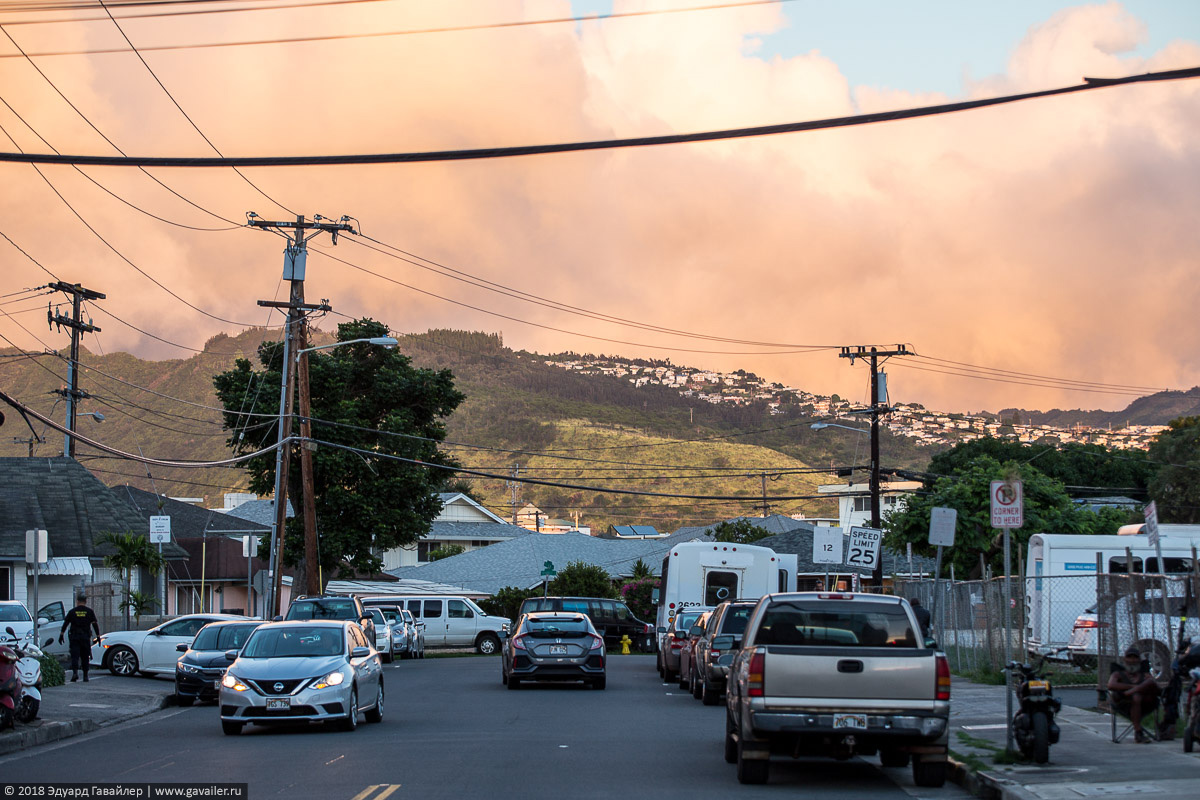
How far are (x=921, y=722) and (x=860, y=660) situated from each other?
0.76 meters

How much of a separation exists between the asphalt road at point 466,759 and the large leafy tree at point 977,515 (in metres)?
26.7

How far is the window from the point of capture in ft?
109

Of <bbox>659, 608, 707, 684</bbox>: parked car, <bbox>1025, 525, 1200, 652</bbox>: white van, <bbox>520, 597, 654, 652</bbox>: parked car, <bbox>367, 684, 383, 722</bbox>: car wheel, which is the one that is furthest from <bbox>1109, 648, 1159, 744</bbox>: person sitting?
<bbox>520, 597, 654, 652</bbox>: parked car

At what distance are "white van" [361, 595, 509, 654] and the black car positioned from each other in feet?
69.1

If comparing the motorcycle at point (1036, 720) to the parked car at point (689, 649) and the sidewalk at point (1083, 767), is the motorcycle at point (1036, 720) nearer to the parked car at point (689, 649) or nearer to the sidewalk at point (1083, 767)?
the sidewalk at point (1083, 767)

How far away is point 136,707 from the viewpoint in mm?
22375

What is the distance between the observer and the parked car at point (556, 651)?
25.6 meters

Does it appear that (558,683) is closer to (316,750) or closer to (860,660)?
(316,750)

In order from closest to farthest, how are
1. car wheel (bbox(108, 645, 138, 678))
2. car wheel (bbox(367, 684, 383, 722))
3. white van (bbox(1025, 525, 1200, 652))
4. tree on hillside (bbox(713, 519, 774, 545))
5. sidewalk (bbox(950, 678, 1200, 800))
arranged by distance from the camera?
sidewalk (bbox(950, 678, 1200, 800))
car wheel (bbox(367, 684, 383, 722))
white van (bbox(1025, 525, 1200, 652))
car wheel (bbox(108, 645, 138, 678))
tree on hillside (bbox(713, 519, 774, 545))

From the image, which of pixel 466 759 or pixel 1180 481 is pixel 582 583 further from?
pixel 466 759

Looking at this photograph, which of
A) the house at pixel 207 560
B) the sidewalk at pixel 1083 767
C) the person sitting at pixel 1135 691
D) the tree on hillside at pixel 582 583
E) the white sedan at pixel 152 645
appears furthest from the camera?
the tree on hillside at pixel 582 583

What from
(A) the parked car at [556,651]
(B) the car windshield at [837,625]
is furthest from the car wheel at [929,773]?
(A) the parked car at [556,651]

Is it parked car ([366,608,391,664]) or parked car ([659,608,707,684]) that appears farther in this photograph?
parked car ([366,608,391,664])

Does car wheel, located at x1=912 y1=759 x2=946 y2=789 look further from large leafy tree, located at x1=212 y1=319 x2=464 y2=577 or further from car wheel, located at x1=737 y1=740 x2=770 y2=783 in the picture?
large leafy tree, located at x1=212 y1=319 x2=464 y2=577
